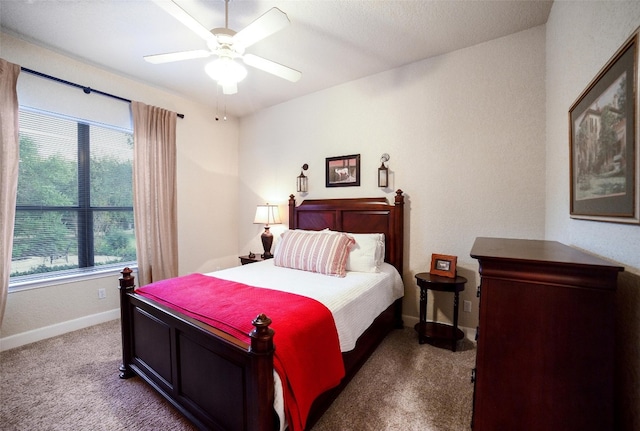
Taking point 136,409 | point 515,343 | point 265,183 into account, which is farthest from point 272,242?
point 515,343

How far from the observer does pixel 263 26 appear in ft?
5.55

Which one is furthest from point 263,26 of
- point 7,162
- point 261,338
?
point 7,162

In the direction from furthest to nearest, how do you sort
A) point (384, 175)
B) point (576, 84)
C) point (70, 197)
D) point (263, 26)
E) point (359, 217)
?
point (359, 217)
point (384, 175)
point (70, 197)
point (263, 26)
point (576, 84)

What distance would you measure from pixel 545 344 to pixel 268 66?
93.8 inches

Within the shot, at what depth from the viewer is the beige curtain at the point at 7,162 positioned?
2.32 m

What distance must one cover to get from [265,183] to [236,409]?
10.7 ft

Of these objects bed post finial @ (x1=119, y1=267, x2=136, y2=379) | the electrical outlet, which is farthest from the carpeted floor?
the electrical outlet

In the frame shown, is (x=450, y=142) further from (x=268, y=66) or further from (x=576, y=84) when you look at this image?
(x=268, y=66)

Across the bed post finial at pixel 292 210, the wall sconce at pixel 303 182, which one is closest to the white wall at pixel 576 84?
the wall sconce at pixel 303 182

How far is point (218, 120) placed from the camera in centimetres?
423

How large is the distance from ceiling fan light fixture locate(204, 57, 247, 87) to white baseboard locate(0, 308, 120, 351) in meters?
2.96

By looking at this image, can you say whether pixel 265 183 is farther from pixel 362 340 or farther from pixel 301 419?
pixel 301 419

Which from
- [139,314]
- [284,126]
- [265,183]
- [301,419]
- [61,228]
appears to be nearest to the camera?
[301,419]

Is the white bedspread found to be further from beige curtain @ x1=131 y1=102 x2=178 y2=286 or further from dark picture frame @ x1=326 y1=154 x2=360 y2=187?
beige curtain @ x1=131 y1=102 x2=178 y2=286
